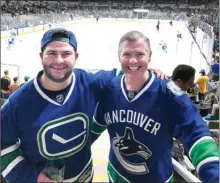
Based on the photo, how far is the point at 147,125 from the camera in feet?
3.93

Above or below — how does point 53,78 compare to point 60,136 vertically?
above

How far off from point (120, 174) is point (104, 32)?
11.7m

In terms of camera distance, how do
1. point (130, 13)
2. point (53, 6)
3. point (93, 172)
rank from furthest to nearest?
1. point (53, 6)
2. point (130, 13)
3. point (93, 172)

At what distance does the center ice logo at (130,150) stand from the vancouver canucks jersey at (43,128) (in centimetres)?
13

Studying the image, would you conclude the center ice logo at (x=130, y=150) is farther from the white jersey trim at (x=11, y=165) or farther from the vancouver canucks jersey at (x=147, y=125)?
the white jersey trim at (x=11, y=165)

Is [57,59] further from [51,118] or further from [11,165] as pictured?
[11,165]

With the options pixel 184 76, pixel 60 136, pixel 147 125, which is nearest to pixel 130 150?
pixel 147 125

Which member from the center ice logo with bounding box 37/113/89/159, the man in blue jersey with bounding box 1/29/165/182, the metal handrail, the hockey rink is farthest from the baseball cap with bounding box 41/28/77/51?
the hockey rink

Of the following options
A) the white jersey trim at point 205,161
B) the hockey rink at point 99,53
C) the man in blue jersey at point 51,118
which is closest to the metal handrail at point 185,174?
the white jersey trim at point 205,161

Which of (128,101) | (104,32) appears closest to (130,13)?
(104,32)

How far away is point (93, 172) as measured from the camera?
48.7 inches

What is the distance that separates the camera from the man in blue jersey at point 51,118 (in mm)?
1133

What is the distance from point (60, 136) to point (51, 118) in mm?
68

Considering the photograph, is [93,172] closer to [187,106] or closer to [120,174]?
[120,174]
